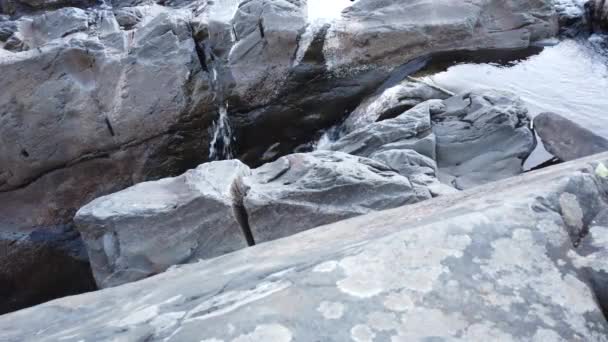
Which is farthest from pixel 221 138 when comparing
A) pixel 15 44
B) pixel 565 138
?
pixel 565 138

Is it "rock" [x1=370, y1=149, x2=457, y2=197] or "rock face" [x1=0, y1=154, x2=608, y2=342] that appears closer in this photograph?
"rock face" [x1=0, y1=154, x2=608, y2=342]

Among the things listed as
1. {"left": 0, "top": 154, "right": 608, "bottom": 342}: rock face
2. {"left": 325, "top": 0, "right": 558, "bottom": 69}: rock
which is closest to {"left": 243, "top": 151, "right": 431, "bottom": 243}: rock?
{"left": 0, "top": 154, "right": 608, "bottom": 342}: rock face

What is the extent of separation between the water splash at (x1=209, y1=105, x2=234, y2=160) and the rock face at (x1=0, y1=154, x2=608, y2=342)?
23.4 ft

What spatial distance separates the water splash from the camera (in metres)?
9.37

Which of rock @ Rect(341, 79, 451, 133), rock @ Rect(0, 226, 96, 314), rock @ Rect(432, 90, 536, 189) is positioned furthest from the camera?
rock @ Rect(341, 79, 451, 133)

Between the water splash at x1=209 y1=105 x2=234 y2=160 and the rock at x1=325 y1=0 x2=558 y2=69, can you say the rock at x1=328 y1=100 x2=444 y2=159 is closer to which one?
the water splash at x1=209 y1=105 x2=234 y2=160

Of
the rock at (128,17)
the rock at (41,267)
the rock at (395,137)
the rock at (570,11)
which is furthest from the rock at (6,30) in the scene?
the rock at (570,11)

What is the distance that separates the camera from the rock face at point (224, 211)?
5512mm

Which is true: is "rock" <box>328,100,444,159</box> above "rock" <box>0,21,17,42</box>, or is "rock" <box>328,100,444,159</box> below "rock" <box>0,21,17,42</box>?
below

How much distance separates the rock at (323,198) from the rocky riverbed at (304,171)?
0.07 ft

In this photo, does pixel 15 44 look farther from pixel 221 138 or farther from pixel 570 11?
pixel 570 11

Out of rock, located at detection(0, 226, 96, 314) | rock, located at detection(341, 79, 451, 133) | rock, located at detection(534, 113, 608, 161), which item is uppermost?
rock, located at detection(341, 79, 451, 133)

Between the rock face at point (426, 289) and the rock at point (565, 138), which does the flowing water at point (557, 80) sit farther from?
the rock face at point (426, 289)

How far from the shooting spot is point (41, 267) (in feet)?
26.2
